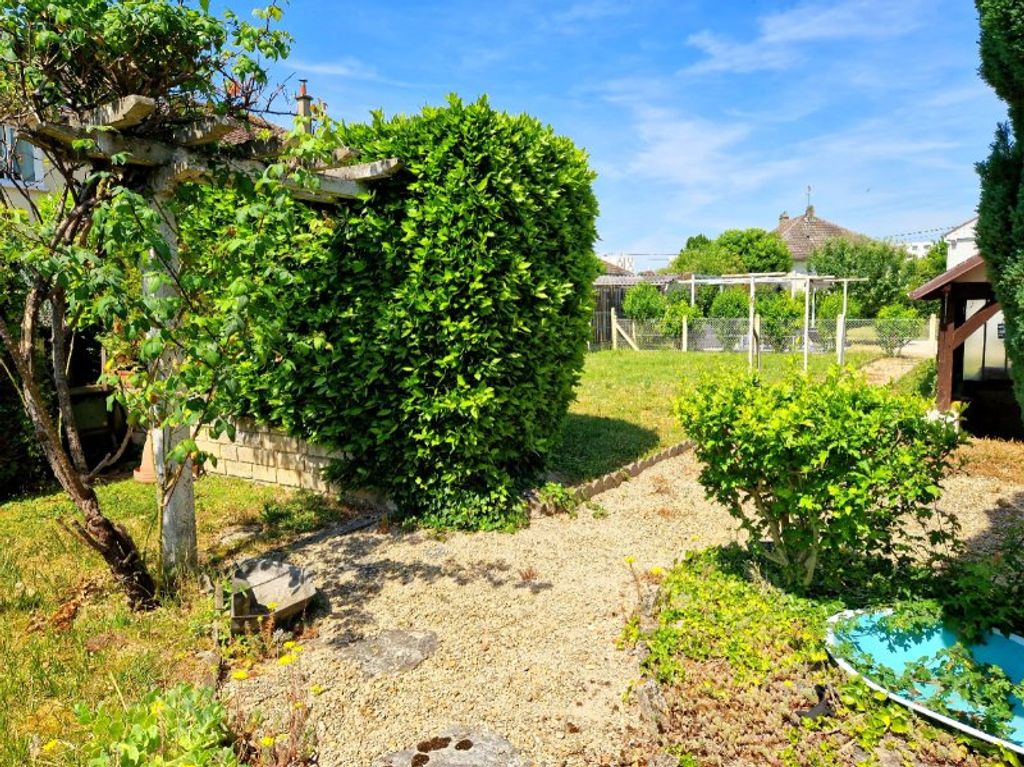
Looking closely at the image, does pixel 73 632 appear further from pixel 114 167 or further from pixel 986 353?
pixel 986 353

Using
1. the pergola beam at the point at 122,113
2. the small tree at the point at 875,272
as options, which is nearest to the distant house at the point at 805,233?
the small tree at the point at 875,272

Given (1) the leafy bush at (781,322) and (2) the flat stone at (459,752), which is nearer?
(2) the flat stone at (459,752)

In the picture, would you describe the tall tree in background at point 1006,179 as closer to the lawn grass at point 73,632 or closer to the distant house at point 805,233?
the lawn grass at point 73,632

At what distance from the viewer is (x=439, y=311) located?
5.29 m

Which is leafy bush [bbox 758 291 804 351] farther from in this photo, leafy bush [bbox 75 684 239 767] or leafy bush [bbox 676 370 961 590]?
leafy bush [bbox 75 684 239 767]

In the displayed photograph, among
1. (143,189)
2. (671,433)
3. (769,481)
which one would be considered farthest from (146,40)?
(671,433)

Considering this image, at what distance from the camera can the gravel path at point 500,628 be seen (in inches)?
114

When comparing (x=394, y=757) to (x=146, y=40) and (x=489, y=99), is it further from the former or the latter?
(x=489, y=99)

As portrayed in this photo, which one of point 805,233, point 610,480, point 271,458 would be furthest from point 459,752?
point 805,233

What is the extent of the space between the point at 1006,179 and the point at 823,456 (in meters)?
1.65

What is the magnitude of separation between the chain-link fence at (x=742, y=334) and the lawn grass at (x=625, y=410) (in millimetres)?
3268

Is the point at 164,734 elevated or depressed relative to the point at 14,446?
depressed

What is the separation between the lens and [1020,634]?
3.30 metres

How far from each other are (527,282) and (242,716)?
12.7ft
